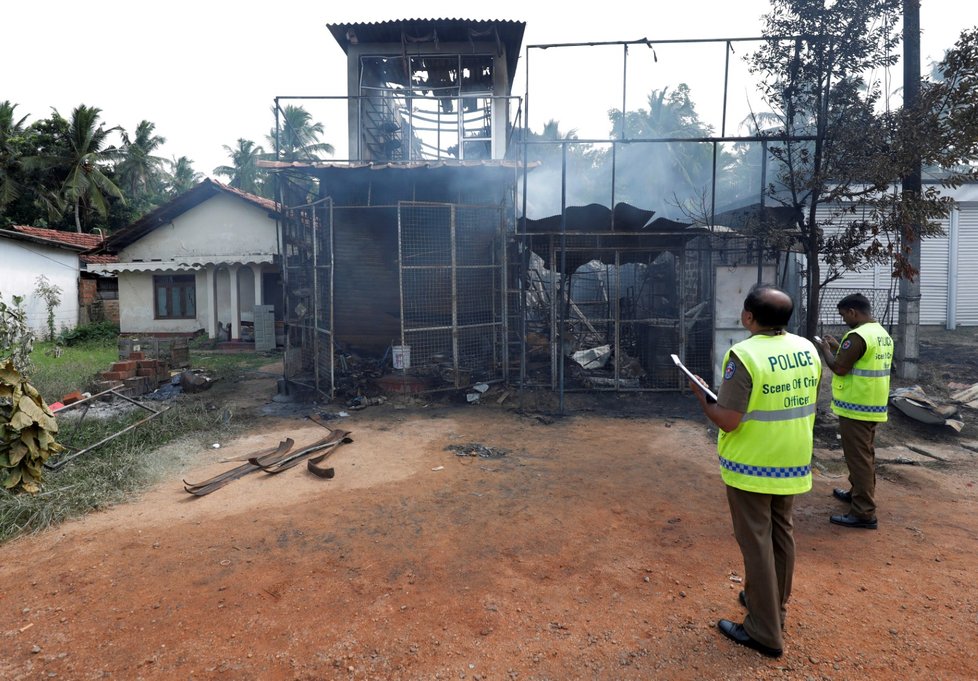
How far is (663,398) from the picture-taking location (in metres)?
8.88

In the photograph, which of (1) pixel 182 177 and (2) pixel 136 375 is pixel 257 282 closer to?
(2) pixel 136 375

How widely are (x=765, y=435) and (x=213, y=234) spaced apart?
1914 centimetres

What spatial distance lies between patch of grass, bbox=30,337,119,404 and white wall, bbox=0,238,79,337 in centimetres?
147

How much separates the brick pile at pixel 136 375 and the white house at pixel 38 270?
1045 centimetres

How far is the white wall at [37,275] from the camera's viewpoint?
17.1 m

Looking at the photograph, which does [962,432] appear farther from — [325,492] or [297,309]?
[297,309]

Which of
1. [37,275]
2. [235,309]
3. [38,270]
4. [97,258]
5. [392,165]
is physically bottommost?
[235,309]

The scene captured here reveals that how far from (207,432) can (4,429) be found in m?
2.96

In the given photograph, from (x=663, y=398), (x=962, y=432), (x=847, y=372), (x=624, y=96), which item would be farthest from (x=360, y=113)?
(x=962, y=432)

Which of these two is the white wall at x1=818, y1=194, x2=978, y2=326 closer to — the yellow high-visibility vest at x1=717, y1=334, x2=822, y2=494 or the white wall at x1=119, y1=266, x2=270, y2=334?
the yellow high-visibility vest at x1=717, y1=334, x2=822, y2=494

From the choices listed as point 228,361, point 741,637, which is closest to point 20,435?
point 741,637

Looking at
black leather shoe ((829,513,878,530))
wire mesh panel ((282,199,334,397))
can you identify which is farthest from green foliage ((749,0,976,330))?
wire mesh panel ((282,199,334,397))

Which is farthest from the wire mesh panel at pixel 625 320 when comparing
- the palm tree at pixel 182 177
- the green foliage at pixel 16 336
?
the palm tree at pixel 182 177

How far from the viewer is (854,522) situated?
13.9 ft
